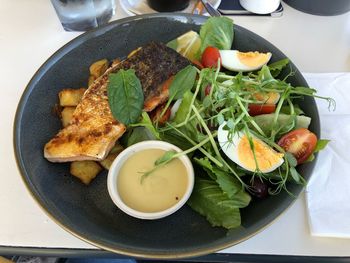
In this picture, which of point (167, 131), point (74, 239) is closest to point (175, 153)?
point (167, 131)

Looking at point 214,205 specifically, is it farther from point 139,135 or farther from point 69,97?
point 69,97

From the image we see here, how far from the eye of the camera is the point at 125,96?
109 cm

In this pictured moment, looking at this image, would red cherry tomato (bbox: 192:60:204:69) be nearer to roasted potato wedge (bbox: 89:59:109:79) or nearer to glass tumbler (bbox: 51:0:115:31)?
roasted potato wedge (bbox: 89:59:109:79)

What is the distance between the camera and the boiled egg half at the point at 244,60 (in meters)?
1.20

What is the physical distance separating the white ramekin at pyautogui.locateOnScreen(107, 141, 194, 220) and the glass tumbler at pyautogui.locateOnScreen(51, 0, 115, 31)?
0.66 meters

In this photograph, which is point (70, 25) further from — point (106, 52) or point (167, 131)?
point (167, 131)

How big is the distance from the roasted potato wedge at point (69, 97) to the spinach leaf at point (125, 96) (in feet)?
0.40

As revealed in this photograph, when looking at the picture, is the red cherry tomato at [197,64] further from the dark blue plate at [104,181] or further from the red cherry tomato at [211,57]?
the dark blue plate at [104,181]

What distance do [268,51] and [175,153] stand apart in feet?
1.52

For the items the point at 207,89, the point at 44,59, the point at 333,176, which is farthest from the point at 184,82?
the point at 44,59

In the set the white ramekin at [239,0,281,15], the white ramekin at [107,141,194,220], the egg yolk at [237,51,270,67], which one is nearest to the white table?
the white ramekin at [239,0,281,15]

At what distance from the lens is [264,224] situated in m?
0.89

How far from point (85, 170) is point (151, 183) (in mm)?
189

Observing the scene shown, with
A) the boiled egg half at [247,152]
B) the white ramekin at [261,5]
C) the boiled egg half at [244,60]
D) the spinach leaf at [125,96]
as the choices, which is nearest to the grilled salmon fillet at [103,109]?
the spinach leaf at [125,96]
